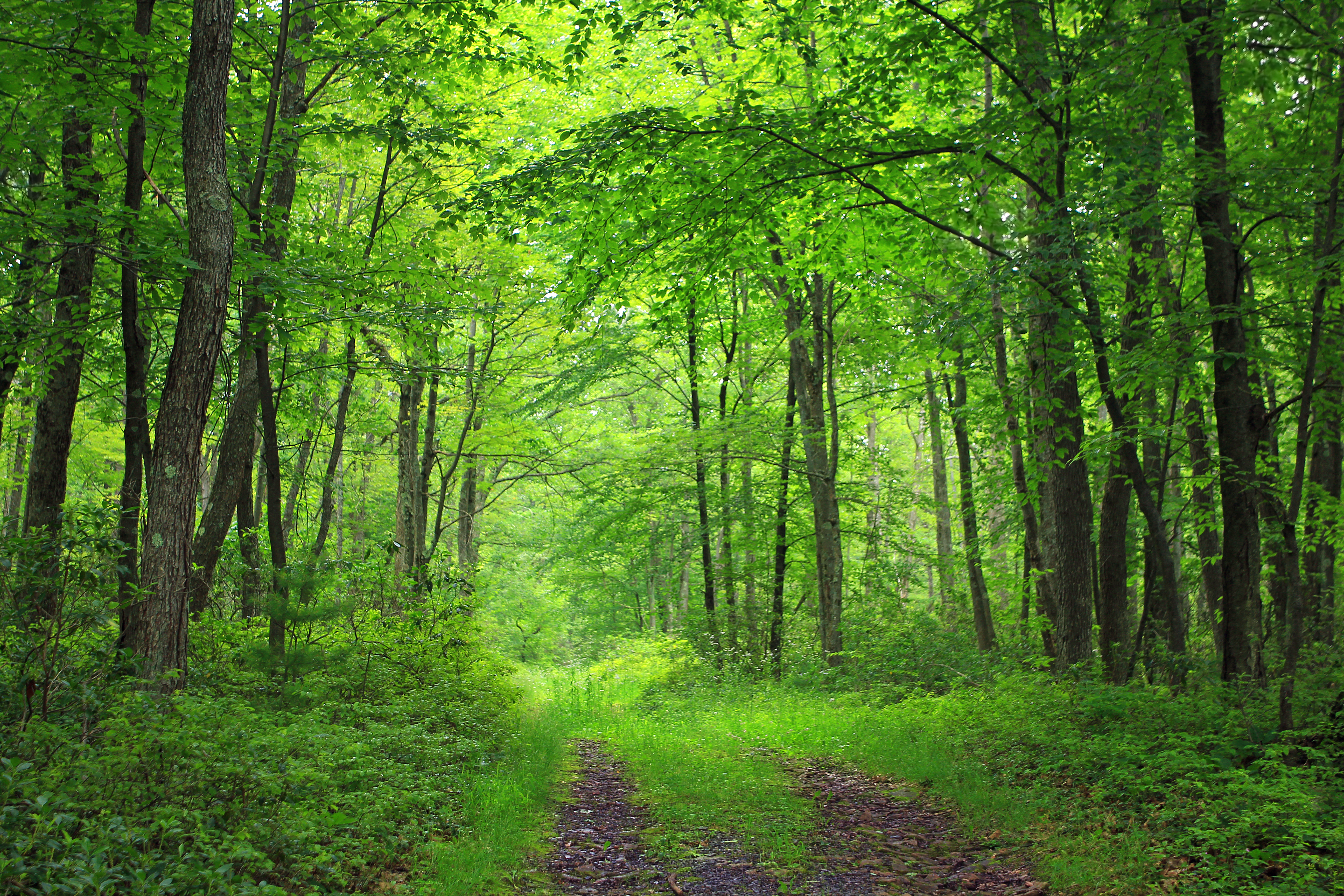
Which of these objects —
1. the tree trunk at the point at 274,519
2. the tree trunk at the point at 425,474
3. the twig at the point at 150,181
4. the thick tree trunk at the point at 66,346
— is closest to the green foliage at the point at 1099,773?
the tree trunk at the point at 274,519

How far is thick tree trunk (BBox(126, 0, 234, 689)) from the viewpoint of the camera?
18.0 ft

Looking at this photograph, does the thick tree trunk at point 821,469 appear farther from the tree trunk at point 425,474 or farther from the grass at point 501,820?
the tree trunk at point 425,474

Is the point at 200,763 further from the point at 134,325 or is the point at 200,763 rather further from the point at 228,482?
the point at 228,482

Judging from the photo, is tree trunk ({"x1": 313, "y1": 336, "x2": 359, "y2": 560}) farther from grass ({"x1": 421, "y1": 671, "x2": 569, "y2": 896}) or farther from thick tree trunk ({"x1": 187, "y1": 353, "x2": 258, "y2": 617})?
grass ({"x1": 421, "y1": 671, "x2": 569, "y2": 896})

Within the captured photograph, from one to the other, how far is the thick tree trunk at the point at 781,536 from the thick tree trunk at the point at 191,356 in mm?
11375

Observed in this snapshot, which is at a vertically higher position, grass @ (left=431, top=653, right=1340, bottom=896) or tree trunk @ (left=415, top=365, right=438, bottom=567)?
tree trunk @ (left=415, top=365, right=438, bottom=567)

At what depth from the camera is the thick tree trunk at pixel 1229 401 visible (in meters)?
6.36

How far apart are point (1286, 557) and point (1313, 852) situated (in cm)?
335

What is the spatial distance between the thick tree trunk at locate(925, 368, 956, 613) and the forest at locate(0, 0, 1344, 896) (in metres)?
1.86

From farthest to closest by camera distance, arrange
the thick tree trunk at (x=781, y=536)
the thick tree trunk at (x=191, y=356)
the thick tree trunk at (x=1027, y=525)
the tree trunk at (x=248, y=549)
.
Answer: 1. the thick tree trunk at (x=781, y=536)
2. the thick tree trunk at (x=1027, y=525)
3. the tree trunk at (x=248, y=549)
4. the thick tree trunk at (x=191, y=356)

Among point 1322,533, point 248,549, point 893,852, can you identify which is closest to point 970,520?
point 1322,533

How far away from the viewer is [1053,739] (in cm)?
702

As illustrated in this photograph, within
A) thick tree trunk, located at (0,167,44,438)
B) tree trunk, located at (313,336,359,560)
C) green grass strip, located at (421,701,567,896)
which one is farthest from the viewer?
tree trunk, located at (313,336,359,560)

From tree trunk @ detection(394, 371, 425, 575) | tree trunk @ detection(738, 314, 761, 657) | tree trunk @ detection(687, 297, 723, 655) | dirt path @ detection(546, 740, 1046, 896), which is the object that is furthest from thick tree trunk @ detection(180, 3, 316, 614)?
tree trunk @ detection(738, 314, 761, 657)
